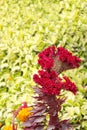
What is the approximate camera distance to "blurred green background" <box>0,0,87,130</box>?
3.62 m

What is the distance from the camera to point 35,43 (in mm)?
4582

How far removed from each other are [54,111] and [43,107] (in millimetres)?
79


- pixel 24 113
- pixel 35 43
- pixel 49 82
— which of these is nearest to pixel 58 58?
pixel 49 82

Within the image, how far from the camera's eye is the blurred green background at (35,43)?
362 centimetres

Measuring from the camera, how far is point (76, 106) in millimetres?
3400

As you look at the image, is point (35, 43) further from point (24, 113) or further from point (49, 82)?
point (49, 82)

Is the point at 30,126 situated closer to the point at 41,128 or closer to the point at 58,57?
the point at 41,128

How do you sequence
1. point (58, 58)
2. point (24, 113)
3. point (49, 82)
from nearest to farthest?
Result: point (49, 82), point (58, 58), point (24, 113)

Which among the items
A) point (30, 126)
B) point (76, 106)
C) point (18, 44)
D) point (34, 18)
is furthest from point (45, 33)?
point (30, 126)

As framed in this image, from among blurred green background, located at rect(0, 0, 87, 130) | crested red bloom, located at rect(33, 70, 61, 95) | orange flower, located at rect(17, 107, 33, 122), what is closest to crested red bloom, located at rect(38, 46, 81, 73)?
crested red bloom, located at rect(33, 70, 61, 95)

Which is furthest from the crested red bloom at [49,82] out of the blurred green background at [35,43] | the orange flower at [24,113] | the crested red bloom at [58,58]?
the blurred green background at [35,43]

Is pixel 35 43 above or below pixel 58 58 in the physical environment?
above

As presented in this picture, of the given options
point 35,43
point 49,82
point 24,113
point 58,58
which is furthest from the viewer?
point 35,43

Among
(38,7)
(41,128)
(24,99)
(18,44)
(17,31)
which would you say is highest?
(38,7)
